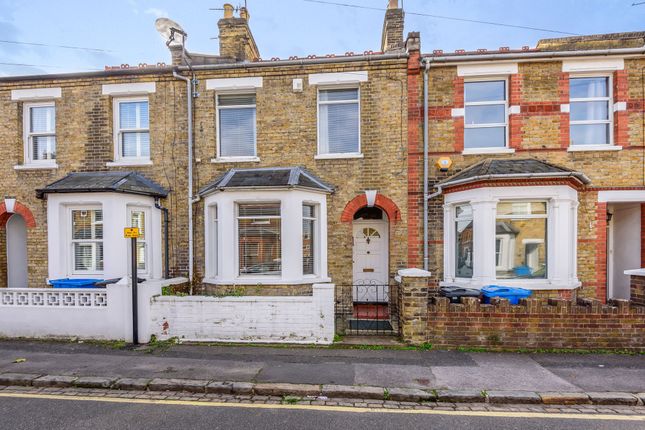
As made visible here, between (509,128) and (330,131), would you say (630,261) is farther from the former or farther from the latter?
(330,131)

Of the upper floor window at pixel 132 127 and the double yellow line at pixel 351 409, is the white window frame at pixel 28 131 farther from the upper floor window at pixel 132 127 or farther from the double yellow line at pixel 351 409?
the double yellow line at pixel 351 409

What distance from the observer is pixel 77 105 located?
30.3ft

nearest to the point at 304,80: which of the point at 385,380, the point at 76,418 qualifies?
the point at 385,380

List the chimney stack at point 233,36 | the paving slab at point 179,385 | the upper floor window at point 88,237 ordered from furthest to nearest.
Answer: the chimney stack at point 233,36 → the upper floor window at point 88,237 → the paving slab at point 179,385

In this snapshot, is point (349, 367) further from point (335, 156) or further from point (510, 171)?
point (510, 171)

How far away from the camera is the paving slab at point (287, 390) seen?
173 inches

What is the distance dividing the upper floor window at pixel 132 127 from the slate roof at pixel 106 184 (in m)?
0.76

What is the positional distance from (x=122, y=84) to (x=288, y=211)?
603cm

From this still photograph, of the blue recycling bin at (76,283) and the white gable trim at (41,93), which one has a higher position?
the white gable trim at (41,93)

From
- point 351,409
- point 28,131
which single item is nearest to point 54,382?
point 351,409

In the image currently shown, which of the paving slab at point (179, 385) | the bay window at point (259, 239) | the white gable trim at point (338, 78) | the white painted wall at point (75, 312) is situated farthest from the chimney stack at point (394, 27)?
the paving slab at point (179, 385)

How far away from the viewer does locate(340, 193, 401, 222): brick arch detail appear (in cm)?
852

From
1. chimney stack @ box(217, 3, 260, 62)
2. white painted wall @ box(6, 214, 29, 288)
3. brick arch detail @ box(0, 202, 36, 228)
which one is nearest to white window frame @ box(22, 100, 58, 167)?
brick arch detail @ box(0, 202, 36, 228)

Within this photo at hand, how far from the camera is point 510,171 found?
7.57m
